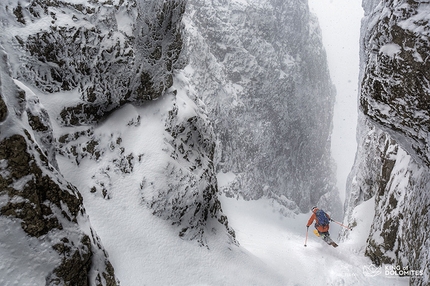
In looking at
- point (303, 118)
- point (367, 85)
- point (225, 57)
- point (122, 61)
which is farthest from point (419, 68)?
point (303, 118)

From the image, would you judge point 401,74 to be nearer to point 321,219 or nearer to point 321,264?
point 321,264

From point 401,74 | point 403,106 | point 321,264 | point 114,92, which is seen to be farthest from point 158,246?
point 401,74

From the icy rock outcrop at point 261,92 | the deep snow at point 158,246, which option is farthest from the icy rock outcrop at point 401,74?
the icy rock outcrop at point 261,92

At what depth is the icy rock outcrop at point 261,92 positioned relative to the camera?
43875mm

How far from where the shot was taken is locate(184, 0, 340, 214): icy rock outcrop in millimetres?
43875

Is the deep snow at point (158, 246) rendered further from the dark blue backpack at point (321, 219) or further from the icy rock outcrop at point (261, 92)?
the icy rock outcrop at point (261, 92)

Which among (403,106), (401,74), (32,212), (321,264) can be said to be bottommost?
(321,264)

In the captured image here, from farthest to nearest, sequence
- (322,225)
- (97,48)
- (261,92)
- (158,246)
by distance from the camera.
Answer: (261,92) < (322,225) < (97,48) < (158,246)

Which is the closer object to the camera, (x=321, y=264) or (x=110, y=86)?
(x=321, y=264)

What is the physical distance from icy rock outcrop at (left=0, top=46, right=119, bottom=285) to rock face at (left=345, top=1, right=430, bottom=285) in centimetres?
910

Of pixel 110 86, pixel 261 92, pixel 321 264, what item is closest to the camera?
pixel 321 264

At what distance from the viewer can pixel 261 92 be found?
48156mm

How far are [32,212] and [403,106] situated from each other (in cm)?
960

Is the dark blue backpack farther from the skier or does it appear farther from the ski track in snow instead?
the ski track in snow
